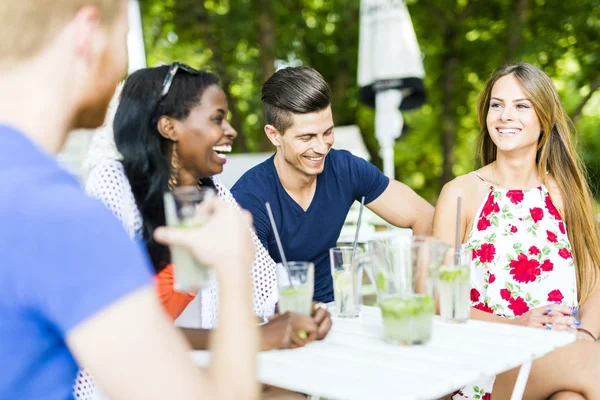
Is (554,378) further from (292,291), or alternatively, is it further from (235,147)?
(235,147)

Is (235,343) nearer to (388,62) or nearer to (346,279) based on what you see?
(346,279)

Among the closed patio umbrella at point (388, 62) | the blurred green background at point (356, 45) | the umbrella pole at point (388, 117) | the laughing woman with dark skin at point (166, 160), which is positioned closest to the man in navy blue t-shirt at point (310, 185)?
the laughing woman with dark skin at point (166, 160)

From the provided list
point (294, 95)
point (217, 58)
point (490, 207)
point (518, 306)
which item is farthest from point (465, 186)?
point (217, 58)

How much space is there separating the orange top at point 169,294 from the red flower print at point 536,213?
4.55ft

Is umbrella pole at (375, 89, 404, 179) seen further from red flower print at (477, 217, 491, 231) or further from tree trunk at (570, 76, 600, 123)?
tree trunk at (570, 76, 600, 123)

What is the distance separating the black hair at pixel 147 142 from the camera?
2.02m

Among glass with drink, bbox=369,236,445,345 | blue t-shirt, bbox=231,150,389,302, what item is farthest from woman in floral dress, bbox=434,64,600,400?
glass with drink, bbox=369,236,445,345

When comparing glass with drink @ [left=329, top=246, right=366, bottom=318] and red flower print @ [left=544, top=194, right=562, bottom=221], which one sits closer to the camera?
glass with drink @ [left=329, top=246, right=366, bottom=318]

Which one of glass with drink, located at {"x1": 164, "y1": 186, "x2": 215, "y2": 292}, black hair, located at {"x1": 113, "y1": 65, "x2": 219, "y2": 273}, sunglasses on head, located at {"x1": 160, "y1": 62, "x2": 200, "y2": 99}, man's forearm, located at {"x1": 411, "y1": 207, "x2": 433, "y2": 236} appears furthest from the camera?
man's forearm, located at {"x1": 411, "y1": 207, "x2": 433, "y2": 236}

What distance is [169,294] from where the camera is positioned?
2.06m

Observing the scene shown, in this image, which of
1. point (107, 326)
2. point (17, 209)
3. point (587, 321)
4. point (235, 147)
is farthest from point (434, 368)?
point (235, 147)

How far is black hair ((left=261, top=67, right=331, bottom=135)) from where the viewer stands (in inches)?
116

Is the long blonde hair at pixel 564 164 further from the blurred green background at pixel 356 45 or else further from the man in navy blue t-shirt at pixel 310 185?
the blurred green background at pixel 356 45

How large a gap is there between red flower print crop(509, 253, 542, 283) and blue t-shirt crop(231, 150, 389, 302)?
2.23 ft
